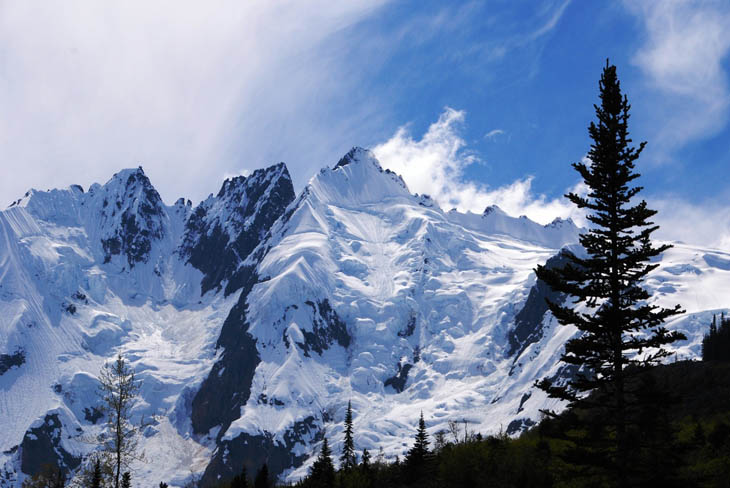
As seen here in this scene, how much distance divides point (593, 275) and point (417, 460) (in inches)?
1933

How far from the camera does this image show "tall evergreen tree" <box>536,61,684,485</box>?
1188 inches

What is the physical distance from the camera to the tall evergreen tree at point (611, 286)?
30188 mm

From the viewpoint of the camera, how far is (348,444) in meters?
112

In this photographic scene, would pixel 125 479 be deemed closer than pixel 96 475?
No

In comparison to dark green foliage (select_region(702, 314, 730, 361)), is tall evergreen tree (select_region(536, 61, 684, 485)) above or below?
below

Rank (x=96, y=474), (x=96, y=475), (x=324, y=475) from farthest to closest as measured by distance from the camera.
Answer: (x=324, y=475)
(x=96, y=475)
(x=96, y=474)

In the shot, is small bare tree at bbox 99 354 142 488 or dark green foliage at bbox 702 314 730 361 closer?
small bare tree at bbox 99 354 142 488

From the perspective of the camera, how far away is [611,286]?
3142 cm

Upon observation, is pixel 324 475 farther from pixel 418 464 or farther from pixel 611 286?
pixel 611 286

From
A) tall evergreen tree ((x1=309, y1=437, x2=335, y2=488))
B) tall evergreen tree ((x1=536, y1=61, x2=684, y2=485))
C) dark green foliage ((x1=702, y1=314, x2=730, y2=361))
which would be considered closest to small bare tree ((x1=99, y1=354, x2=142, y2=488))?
tall evergreen tree ((x1=536, y1=61, x2=684, y2=485))

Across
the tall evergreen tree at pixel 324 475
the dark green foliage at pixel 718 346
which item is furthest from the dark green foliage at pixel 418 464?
the dark green foliage at pixel 718 346

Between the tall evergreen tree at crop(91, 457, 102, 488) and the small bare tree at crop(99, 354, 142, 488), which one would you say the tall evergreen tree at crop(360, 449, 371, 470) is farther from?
the small bare tree at crop(99, 354, 142, 488)

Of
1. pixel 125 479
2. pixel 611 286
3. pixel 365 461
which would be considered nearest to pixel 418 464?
pixel 365 461

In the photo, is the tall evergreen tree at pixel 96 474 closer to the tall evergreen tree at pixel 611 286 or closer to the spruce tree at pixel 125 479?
the spruce tree at pixel 125 479
